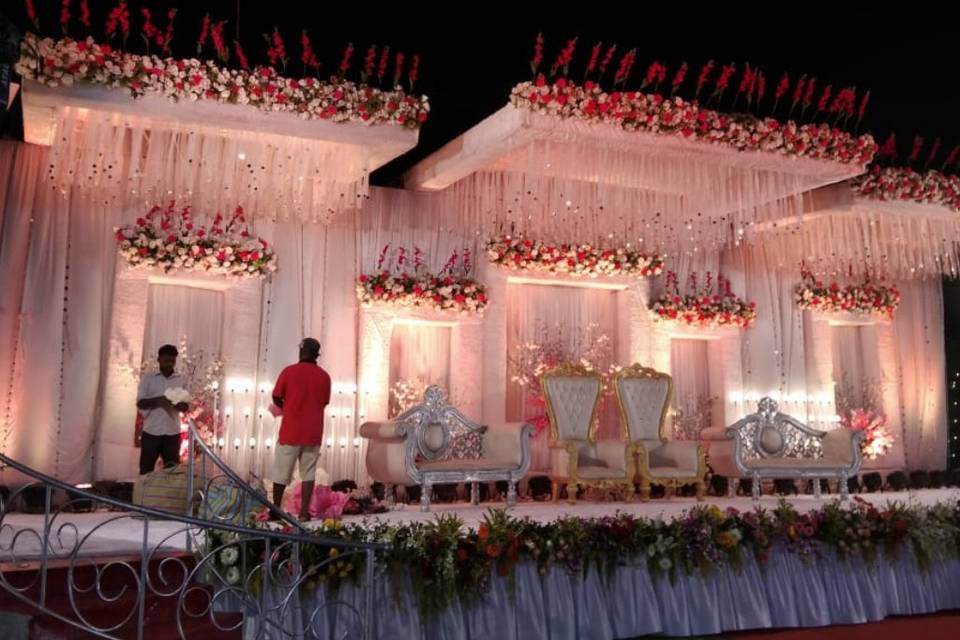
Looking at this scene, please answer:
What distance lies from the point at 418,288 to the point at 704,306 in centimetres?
346

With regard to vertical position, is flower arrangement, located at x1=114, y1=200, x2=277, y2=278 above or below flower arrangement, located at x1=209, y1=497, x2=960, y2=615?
above

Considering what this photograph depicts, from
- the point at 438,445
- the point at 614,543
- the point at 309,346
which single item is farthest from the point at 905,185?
the point at 309,346

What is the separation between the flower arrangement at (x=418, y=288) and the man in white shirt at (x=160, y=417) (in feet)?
8.33

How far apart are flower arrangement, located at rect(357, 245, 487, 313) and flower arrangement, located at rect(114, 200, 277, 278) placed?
996 millimetres

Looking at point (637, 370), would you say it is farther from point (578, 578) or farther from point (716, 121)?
point (578, 578)

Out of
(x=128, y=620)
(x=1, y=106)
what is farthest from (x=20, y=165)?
(x=128, y=620)

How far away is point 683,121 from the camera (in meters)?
7.78

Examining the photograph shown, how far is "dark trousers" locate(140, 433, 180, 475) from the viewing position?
21.9 ft

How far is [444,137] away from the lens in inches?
347

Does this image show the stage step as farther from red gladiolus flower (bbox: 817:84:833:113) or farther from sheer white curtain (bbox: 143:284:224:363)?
red gladiolus flower (bbox: 817:84:833:113)

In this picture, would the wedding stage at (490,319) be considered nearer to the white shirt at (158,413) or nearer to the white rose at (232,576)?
the white rose at (232,576)

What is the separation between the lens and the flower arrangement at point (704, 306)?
33.4 feet

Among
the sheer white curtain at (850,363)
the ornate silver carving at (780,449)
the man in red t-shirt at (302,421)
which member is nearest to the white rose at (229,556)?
the man in red t-shirt at (302,421)

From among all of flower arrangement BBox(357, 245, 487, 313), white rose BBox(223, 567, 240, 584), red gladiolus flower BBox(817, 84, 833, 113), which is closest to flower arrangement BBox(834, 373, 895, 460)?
red gladiolus flower BBox(817, 84, 833, 113)
